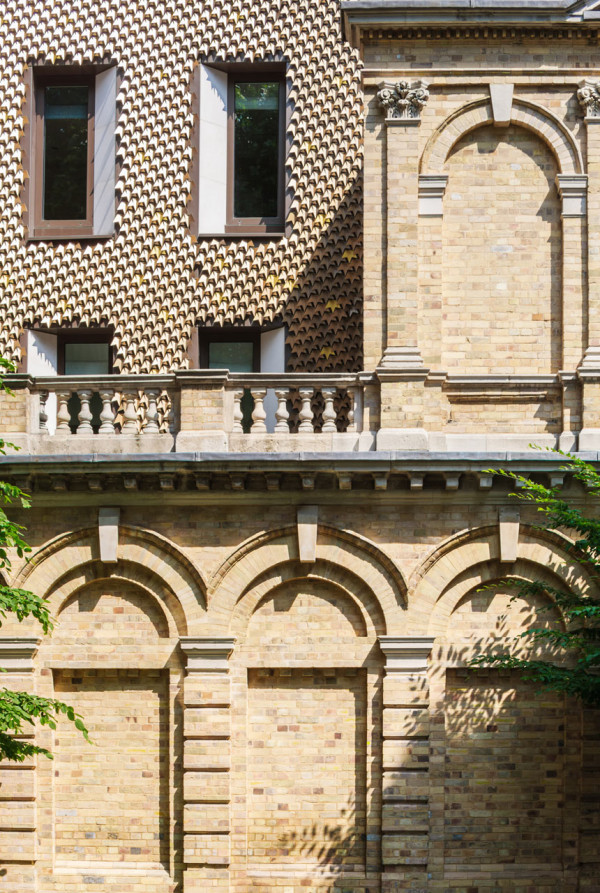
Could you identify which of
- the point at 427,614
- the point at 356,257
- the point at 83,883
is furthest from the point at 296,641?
the point at 356,257

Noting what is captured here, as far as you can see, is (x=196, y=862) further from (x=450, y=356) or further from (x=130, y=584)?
(x=450, y=356)

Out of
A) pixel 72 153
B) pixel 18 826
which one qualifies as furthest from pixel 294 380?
pixel 18 826

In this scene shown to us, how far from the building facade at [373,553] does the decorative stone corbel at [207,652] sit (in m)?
0.03

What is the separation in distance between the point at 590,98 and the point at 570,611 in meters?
7.75

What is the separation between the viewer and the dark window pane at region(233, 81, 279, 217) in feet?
75.4

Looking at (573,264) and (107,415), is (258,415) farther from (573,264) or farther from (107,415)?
(573,264)

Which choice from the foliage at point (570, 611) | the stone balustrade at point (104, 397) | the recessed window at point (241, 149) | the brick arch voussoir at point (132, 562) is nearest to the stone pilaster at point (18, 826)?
the brick arch voussoir at point (132, 562)

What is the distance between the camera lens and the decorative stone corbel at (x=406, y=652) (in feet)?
61.7

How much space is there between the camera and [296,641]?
1916cm

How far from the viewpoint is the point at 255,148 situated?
2314cm

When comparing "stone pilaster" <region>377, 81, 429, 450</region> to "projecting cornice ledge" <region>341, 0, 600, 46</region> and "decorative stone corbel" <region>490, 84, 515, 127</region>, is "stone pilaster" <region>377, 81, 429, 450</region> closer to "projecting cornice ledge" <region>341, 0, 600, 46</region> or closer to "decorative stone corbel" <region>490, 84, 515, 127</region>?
"projecting cornice ledge" <region>341, 0, 600, 46</region>

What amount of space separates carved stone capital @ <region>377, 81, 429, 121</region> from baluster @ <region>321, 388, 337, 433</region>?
14.1 feet

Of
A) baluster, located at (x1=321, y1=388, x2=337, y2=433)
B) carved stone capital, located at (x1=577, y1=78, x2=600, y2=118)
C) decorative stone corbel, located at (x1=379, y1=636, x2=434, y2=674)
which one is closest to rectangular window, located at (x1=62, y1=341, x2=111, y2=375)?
baluster, located at (x1=321, y1=388, x2=337, y2=433)

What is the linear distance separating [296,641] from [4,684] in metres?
4.40
